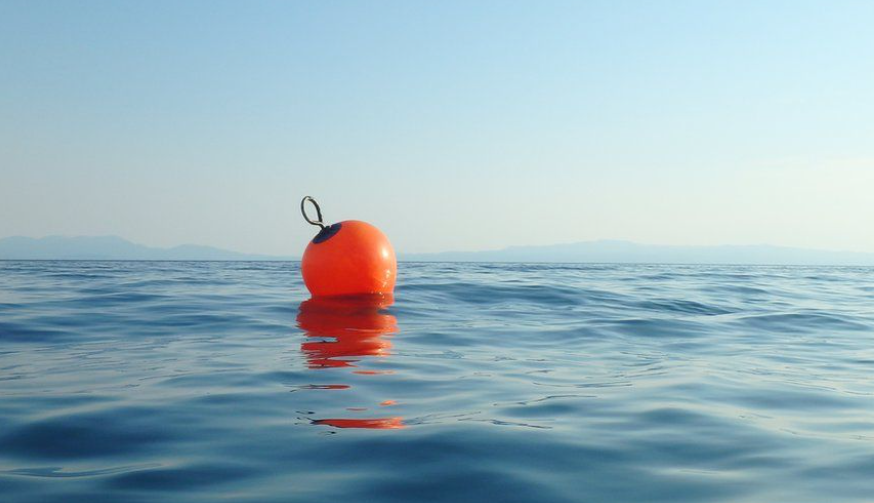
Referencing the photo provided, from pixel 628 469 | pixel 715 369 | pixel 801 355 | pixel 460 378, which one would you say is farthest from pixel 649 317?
pixel 628 469

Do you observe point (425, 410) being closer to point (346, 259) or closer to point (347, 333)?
point (347, 333)

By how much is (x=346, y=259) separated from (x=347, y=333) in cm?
230

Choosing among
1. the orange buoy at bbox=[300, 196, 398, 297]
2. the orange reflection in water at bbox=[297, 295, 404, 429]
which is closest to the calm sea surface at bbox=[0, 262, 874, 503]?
the orange reflection in water at bbox=[297, 295, 404, 429]

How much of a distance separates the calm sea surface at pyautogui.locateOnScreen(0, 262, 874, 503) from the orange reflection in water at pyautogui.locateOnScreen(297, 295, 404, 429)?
38 mm

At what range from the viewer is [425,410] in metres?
4.32

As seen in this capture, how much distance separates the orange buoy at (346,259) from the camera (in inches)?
386

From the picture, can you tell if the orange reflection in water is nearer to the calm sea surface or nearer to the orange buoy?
the calm sea surface

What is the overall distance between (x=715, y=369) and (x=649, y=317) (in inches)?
158

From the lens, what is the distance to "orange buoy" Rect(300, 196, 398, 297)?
32.2 ft

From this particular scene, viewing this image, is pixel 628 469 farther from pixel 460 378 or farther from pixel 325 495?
pixel 460 378

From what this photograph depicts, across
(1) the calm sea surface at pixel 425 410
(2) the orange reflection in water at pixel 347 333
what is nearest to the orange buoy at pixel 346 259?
(2) the orange reflection in water at pixel 347 333

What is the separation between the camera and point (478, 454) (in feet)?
11.0

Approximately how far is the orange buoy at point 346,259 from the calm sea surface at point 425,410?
2.32ft

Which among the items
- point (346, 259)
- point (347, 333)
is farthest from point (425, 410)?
point (346, 259)
